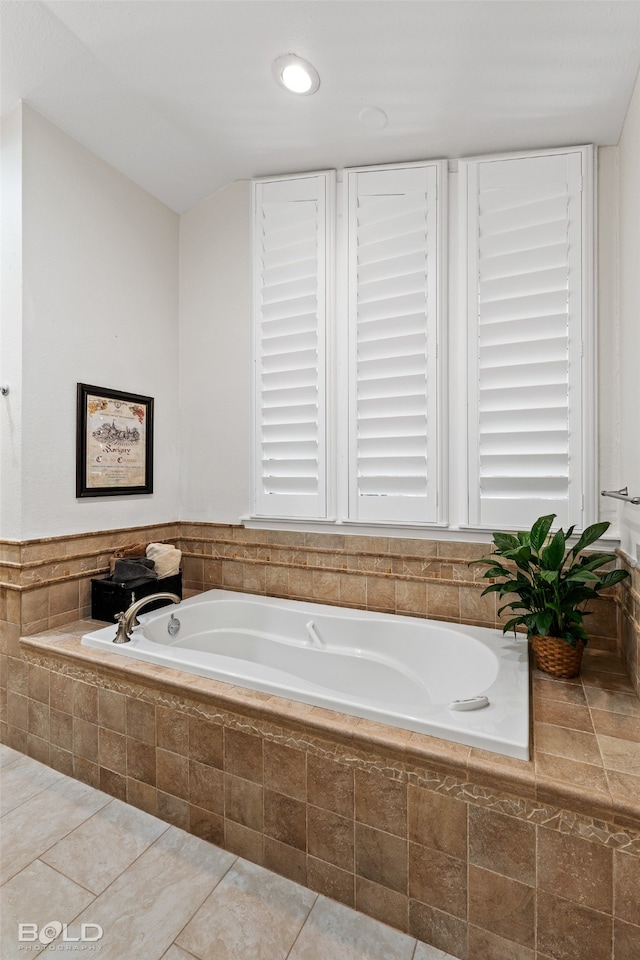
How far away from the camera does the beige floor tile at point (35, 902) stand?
125 cm

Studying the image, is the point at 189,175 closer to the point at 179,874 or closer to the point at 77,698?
the point at 77,698

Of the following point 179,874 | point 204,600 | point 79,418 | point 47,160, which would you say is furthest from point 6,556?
point 47,160

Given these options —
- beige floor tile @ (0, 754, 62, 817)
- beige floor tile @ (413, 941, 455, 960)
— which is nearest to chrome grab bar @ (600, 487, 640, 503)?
beige floor tile @ (413, 941, 455, 960)

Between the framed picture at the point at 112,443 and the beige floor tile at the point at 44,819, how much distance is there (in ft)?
4.13

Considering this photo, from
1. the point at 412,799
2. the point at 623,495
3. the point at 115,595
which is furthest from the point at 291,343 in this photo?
the point at 412,799

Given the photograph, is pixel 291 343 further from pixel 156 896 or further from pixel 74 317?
pixel 156 896

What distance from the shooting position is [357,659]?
7.09ft

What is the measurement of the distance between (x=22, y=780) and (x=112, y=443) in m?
1.53

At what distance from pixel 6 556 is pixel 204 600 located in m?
0.93

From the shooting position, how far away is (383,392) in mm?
2307

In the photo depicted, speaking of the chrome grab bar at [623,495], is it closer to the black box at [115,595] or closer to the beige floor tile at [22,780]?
the black box at [115,595]

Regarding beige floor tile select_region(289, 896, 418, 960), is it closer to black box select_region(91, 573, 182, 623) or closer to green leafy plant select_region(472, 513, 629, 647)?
green leafy plant select_region(472, 513, 629, 647)

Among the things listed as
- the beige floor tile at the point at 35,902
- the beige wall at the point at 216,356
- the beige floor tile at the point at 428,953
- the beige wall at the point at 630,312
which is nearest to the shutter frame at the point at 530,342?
the beige wall at the point at 630,312

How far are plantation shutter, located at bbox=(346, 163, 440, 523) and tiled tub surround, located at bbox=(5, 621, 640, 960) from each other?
1.04 meters
